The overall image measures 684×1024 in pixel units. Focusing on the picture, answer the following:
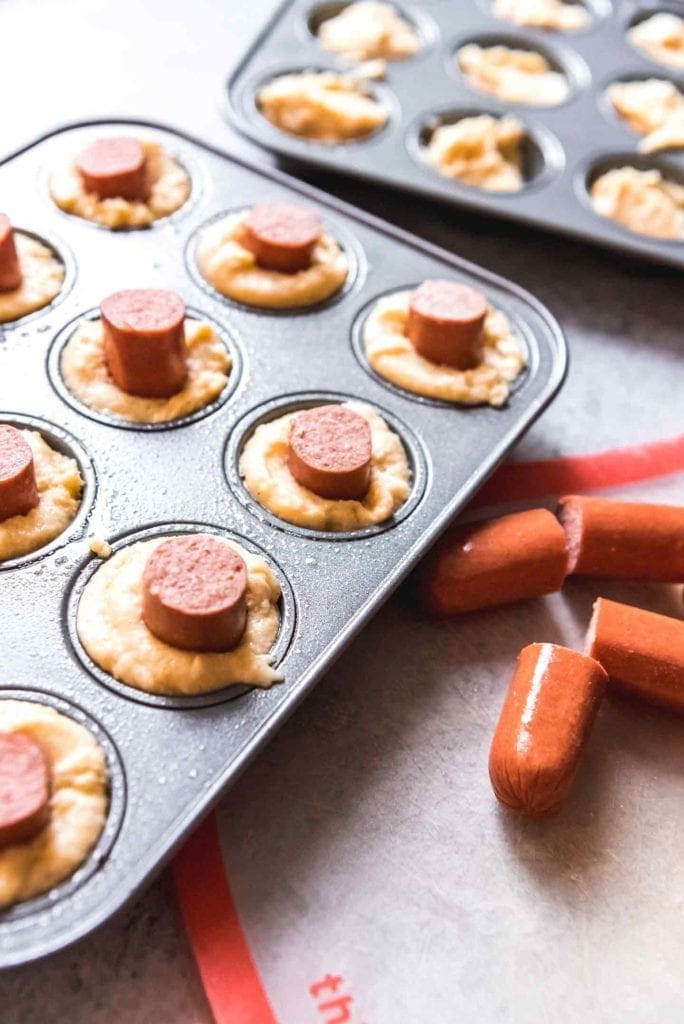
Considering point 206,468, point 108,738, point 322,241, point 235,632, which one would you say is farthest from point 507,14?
point 108,738

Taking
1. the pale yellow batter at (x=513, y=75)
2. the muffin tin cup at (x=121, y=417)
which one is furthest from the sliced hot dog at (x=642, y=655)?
the pale yellow batter at (x=513, y=75)

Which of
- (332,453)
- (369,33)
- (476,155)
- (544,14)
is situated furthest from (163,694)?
(544,14)

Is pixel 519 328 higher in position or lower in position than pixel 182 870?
higher

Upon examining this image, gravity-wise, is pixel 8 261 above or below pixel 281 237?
above

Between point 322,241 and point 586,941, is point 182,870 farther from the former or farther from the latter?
point 322,241

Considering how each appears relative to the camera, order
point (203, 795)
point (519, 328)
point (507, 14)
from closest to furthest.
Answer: point (203, 795)
point (519, 328)
point (507, 14)

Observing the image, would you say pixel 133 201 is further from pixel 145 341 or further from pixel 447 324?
pixel 447 324
